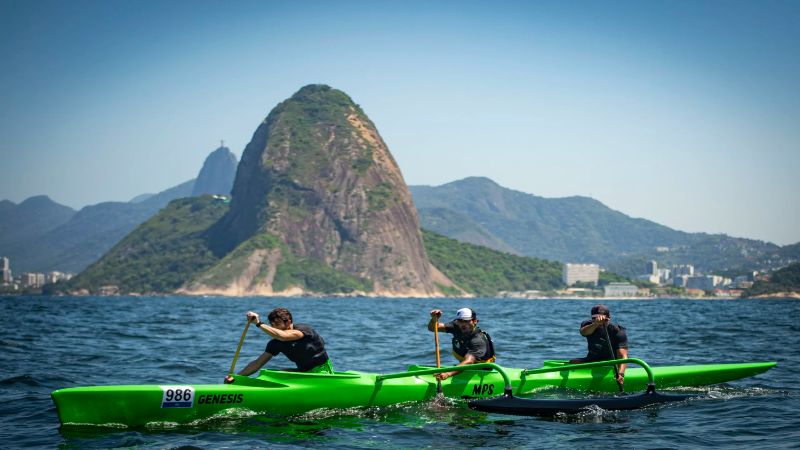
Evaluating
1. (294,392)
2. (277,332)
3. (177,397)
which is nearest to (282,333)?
(277,332)

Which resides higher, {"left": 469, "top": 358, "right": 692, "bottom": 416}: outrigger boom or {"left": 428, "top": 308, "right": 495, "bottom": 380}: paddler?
{"left": 428, "top": 308, "right": 495, "bottom": 380}: paddler

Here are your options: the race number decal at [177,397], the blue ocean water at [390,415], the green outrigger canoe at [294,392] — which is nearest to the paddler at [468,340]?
the green outrigger canoe at [294,392]

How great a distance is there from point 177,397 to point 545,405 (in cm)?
646

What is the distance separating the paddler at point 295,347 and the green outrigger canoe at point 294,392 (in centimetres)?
28

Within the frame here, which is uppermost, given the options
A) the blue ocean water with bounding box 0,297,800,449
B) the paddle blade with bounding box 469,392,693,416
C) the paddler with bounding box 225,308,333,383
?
the paddler with bounding box 225,308,333,383

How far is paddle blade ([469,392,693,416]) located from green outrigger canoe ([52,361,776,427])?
1.29 ft

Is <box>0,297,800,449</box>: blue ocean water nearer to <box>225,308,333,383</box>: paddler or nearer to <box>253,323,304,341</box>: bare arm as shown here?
<box>225,308,333,383</box>: paddler

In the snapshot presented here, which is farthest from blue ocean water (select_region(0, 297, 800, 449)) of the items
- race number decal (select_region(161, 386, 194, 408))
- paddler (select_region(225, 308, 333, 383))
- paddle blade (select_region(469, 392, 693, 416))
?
paddler (select_region(225, 308, 333, 383))

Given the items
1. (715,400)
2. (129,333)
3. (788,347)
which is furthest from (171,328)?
(715,400)

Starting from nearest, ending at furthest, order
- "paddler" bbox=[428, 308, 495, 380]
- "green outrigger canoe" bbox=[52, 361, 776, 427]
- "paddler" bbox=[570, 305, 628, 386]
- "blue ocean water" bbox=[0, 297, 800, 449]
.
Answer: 1. "blue ocean water" bbox=[0, 297, 800, 449]
2. "green outrigger canoe" bbox=[52, 361, 776, 427]
3. "paddler" bbox=[428, 308, 495, 380]
4. "paddler" bbox=[570, 305, 628, 386]

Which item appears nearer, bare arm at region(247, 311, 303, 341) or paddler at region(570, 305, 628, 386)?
bare arm at region(247, 311, 303, 341)

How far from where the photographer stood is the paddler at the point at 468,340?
16.3 meters

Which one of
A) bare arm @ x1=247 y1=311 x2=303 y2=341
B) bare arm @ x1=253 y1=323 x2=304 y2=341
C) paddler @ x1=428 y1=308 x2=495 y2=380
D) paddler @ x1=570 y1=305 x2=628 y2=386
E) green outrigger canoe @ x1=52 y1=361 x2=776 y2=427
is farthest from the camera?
paddler @ x1=570 y1=305 x2=628 y2=386

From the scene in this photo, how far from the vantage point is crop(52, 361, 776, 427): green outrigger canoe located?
13.6m
